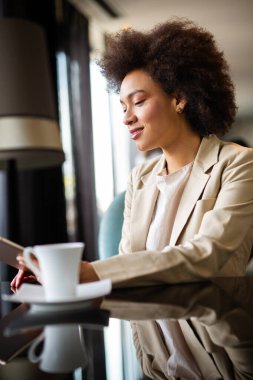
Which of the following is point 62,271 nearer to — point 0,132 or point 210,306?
point 210,306

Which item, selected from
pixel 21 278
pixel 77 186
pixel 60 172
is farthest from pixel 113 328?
pixel 77 186

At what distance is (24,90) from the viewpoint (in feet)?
7.48

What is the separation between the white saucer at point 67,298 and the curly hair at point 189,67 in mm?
930

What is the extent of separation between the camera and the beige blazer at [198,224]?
1271 mm

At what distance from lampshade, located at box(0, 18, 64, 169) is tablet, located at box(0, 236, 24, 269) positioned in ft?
3.48

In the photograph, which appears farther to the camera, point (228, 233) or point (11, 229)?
point (11, 229)

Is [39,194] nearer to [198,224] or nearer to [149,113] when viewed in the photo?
[149,113]

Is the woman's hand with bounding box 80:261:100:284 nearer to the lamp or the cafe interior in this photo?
the cafe interior

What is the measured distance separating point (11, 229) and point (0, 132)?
2.25 ft

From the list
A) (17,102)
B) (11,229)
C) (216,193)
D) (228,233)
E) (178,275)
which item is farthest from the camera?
(11,229)

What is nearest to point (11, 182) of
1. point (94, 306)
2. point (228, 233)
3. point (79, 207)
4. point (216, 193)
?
point (216, 193)

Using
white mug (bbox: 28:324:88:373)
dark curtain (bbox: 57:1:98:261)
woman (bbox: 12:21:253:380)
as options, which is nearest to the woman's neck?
woman (bbox: 12:21:253:380)

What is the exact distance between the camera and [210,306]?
100 cm

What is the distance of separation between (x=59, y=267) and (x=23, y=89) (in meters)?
1.42
